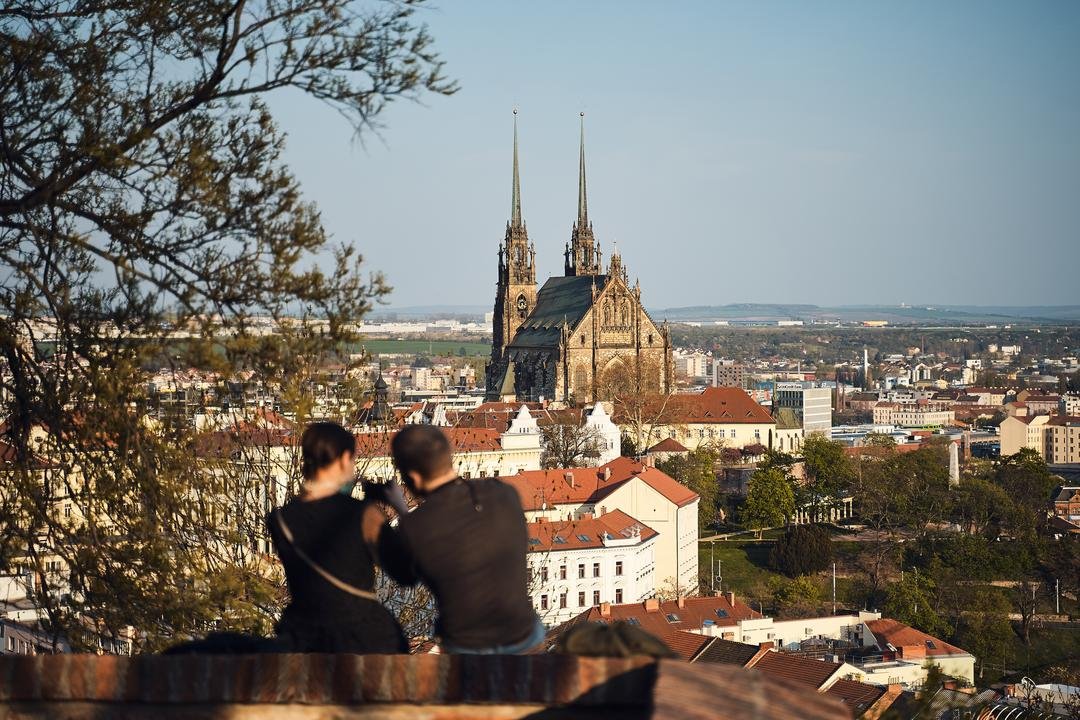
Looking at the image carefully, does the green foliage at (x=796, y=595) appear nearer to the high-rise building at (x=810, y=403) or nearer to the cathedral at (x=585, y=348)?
the cathedral at (x=585, y=348)

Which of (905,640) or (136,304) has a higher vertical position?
(136,304)

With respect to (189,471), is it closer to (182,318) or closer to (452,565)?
(182,318)

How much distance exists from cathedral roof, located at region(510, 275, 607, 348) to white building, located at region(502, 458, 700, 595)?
31.7m

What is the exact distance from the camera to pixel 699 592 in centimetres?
5072

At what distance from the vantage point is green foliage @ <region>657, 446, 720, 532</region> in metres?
68.0

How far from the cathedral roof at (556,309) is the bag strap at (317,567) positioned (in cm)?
8039

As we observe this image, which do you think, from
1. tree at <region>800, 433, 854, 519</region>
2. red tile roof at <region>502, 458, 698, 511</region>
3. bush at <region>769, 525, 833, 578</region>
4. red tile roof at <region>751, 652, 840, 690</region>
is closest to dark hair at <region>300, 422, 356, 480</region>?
red tile roof at <region>751, 652, 840, 690</region>

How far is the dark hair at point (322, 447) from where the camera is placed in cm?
559

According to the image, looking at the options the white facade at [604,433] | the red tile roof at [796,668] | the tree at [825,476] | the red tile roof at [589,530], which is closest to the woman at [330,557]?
the red tile roof at [796,668]

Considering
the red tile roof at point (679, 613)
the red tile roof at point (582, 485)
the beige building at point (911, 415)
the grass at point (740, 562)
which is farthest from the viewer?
the beige building at point (911, 415)

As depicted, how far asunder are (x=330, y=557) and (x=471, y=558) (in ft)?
1.96

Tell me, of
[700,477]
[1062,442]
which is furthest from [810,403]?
[700,477]

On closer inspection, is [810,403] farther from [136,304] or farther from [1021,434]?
[136,304]

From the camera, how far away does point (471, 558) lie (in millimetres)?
5297
